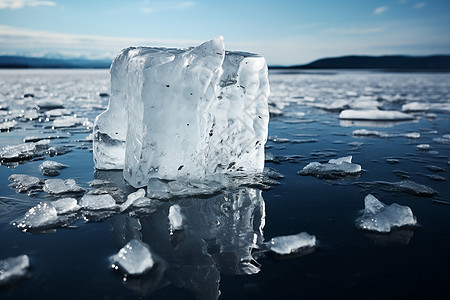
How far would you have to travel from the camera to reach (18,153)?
12.7 feet

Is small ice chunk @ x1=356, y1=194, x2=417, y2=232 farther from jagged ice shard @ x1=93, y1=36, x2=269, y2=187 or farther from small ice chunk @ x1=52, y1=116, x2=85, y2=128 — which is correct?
small ice chunk @ x1=52, y1=116, x2=85, y2=128

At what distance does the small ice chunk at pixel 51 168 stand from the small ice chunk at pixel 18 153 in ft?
1.89

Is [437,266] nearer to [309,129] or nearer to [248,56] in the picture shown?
[248,56]

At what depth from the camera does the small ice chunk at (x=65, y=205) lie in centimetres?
229

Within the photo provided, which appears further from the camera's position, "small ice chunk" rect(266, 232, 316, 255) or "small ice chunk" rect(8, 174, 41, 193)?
"small ice chunk" rect(8, 174, 41, 193)

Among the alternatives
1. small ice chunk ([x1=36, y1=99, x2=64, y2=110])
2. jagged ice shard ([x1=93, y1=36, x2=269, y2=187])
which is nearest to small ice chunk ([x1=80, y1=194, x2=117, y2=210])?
jagged ice shard ([x1=93, y1=36, x2=269, y2=187])

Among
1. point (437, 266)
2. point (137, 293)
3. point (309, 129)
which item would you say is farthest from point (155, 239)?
point (309, 129)

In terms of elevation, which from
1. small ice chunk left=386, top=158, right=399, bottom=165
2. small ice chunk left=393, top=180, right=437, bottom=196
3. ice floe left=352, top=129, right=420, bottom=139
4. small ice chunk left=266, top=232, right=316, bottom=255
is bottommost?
small ice chunk left=266, top=232, right=316, bottom=255

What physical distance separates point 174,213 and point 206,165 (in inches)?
40.6

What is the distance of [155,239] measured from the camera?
194 cm

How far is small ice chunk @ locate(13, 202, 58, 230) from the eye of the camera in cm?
210

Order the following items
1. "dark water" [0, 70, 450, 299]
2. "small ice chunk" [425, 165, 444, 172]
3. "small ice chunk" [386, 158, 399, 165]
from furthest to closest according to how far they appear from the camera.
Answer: "small ice chunk" [386, 158, 399, 165] < "small ice chunk" [425, 165, 444, 172] < "dark water" [0, 70, 450, 299]

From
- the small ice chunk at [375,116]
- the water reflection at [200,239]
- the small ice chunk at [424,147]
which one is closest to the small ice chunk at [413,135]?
the small ice chunk at [424,147]

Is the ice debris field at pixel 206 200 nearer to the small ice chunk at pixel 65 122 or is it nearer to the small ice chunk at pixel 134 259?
the small ice chunk at pixel 134 259
